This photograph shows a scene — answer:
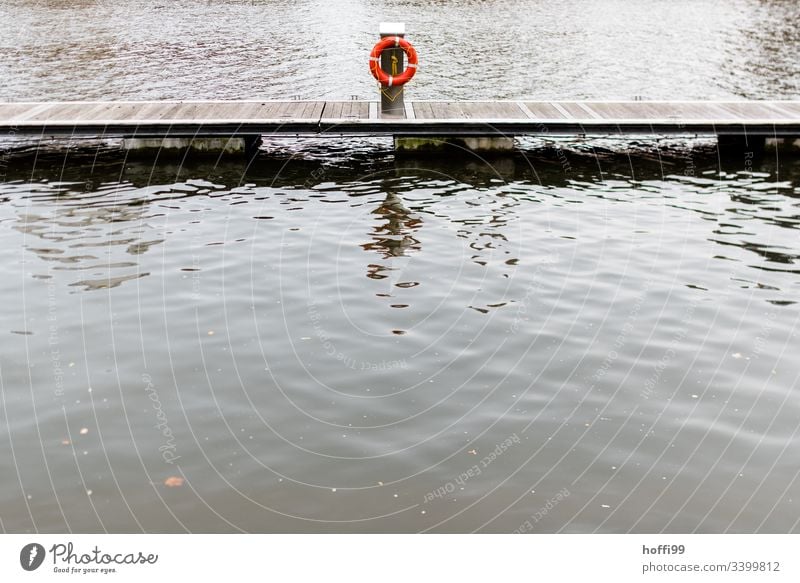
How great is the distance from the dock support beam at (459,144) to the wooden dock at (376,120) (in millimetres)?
171

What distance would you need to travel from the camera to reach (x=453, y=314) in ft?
25.8

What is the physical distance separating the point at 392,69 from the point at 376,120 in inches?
50.6

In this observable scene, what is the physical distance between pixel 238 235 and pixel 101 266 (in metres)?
1.71

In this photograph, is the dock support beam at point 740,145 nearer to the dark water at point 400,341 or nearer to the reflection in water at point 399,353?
the dark water at point 400,341

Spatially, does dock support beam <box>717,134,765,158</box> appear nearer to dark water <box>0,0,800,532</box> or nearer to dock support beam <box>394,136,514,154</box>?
dark water <box>0,0,800,532</box>

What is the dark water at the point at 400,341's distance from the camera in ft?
17.1

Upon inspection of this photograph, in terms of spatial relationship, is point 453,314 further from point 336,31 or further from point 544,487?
point 336,31

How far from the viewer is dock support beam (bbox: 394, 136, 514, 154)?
14.1m

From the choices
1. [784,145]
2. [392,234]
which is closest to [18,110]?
[392,234]

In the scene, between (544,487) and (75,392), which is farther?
(75,392)

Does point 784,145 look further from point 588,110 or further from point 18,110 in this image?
point 18,110
